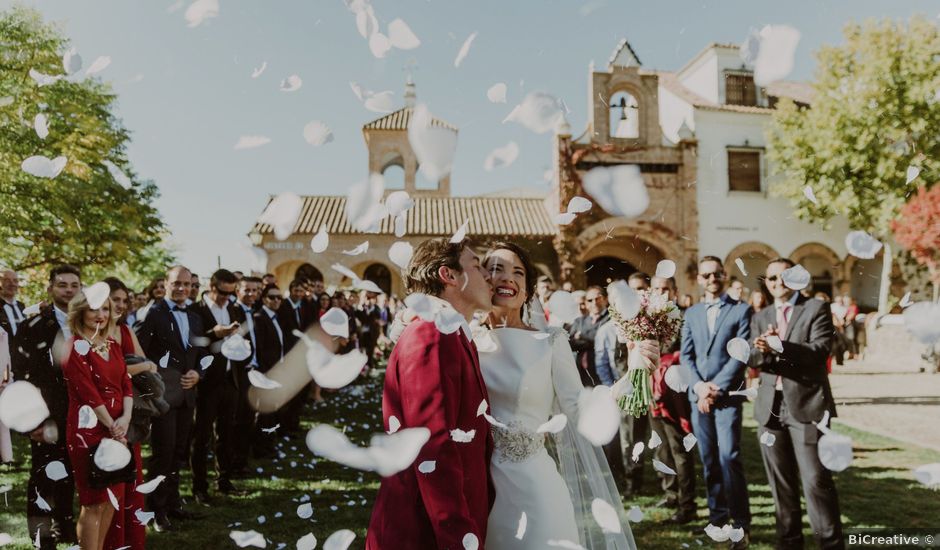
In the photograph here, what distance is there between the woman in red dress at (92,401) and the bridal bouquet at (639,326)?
2.93m

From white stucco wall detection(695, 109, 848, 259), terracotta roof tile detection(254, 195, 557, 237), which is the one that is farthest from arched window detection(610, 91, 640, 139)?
terracotta roof tile detection(254, 195, 557, 237)

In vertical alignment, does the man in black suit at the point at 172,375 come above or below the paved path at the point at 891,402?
above

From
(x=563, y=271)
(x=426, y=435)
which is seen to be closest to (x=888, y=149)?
(x=563, y=271)

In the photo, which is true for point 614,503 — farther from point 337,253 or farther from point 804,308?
point 337,253

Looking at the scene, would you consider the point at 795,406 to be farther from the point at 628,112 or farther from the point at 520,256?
the point at 628,112

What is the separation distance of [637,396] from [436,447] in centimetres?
200

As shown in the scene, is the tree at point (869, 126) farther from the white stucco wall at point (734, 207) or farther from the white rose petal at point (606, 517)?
the white rose petal at point (606, 517)

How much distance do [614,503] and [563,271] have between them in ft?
65.2

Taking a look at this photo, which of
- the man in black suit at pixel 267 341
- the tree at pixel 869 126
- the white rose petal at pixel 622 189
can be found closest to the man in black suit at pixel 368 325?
the man in black suit at pixel 267 341

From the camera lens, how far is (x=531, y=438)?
2730 mm

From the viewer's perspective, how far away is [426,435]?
2.05 metres

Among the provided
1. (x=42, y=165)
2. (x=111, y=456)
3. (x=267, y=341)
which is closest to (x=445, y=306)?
(x=111, y=456)

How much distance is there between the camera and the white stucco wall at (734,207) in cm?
2348

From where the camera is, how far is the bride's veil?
305 centimetres
